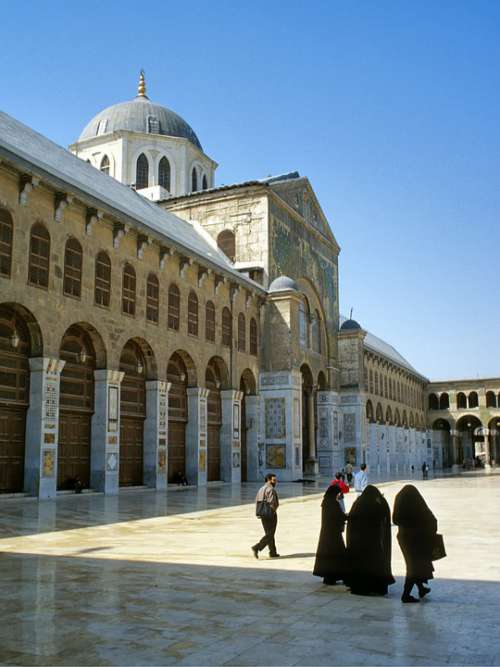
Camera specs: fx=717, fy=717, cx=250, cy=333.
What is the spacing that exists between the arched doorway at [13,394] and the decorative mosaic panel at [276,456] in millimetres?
16113

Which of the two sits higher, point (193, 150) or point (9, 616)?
point (193, 150)

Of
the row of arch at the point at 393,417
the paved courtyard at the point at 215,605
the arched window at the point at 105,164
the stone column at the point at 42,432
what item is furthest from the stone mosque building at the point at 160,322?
the paved courtyard at the point at 215,605

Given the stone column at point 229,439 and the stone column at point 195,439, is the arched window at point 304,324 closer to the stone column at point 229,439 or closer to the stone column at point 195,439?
the stone column at point 229,439

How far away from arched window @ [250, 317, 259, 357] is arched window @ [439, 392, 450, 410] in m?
48.3

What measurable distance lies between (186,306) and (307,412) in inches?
550

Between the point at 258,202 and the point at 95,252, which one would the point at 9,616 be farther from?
the point at 258,202

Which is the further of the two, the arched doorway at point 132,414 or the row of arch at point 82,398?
the arched doorway at point 132,414

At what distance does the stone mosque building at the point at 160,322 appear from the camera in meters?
19.9

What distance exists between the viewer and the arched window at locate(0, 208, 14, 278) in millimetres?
18828

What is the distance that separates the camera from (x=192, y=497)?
22.3 m

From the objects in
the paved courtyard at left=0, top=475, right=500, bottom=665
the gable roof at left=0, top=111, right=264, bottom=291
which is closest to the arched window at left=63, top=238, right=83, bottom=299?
the gable roof at left=0, top=111, right=264, bottom=291

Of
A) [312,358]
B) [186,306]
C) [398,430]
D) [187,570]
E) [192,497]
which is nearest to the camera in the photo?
[187,570]

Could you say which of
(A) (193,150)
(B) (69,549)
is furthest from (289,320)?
(B) (69,549)

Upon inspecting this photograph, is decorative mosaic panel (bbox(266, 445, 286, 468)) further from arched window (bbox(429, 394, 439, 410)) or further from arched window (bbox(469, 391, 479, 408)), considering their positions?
arched window (bbox(469, 391, 479, 408))
